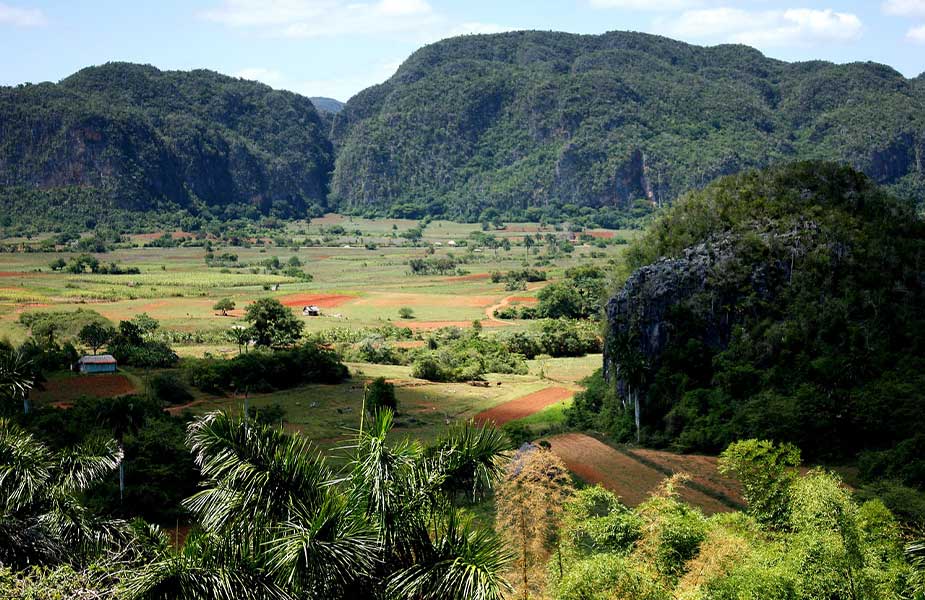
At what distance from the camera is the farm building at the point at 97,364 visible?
56.1 meters

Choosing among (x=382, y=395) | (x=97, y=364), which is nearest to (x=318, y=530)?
(x=382, y=395)

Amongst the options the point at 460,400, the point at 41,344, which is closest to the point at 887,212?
the point at 460,400

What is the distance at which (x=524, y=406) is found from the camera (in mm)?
54250

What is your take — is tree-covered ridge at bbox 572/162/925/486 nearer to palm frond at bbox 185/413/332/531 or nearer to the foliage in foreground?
the foliage in foreground

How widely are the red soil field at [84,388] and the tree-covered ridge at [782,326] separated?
84.6 ft

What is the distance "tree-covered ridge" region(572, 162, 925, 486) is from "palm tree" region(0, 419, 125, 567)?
32.3 m

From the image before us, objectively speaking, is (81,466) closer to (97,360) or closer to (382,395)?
(382,395)

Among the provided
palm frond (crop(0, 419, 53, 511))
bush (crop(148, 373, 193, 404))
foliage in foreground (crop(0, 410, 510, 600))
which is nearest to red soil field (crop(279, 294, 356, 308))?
bush (crop(148, 373, 193, 404))

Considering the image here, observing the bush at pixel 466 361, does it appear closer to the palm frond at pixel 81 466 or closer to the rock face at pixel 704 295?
the rock face at pixel 704 295

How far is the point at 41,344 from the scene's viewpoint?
64125 mm

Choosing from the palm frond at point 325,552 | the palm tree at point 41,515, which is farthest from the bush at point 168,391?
the palm frond at point 325,552

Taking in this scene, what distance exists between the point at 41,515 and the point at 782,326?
39.1 meters

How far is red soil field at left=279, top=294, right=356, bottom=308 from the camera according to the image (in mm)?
97625

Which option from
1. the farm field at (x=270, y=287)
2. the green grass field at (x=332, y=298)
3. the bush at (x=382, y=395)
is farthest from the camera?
the farm field at (x=270, y=287)
